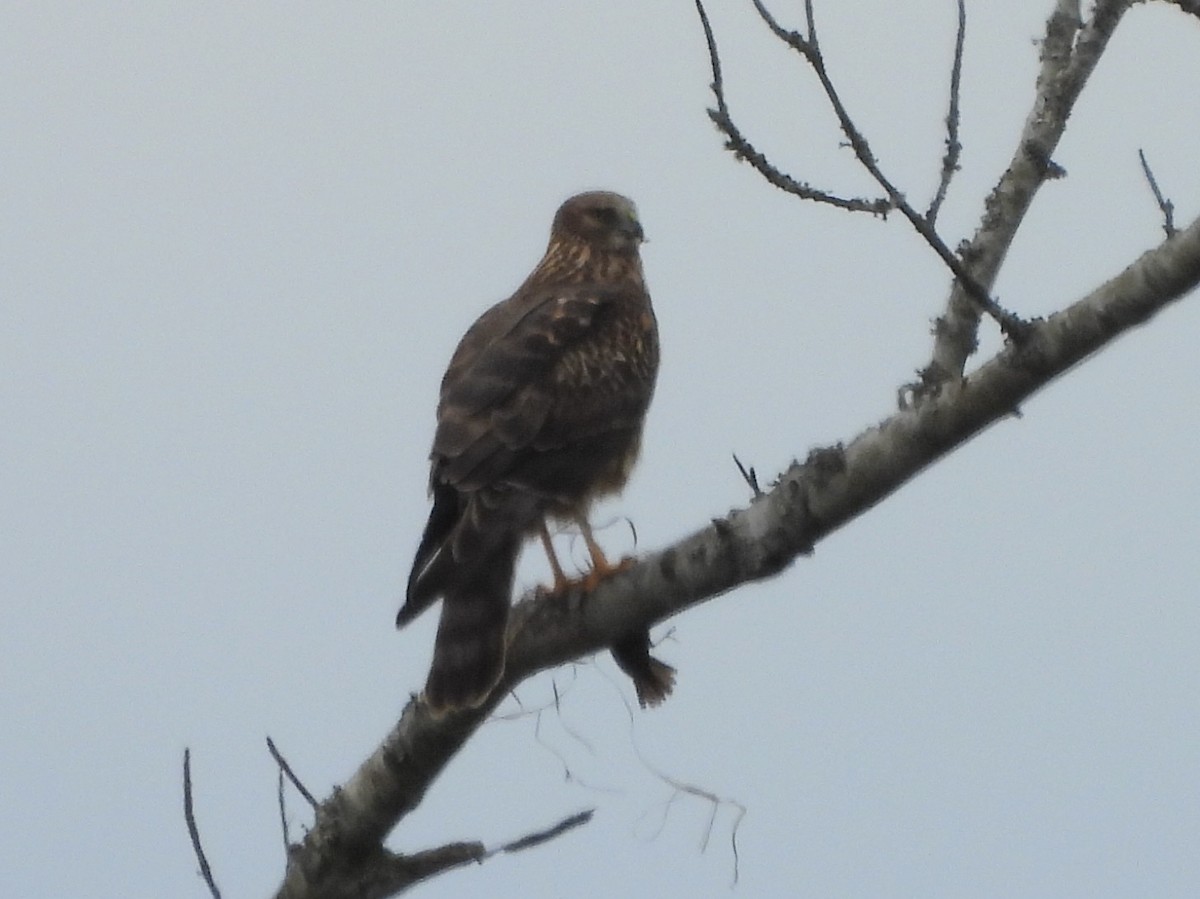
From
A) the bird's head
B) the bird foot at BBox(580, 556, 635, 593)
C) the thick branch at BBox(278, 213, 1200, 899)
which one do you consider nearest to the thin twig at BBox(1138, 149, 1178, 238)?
the thick branch at BBox(278, 213, 1200, 899)

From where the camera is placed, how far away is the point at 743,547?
307 centimetres

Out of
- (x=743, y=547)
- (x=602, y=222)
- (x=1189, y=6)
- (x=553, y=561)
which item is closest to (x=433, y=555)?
(x=553, y=561)

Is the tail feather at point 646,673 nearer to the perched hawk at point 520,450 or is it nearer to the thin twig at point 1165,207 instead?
the perched hawk at point 520,450

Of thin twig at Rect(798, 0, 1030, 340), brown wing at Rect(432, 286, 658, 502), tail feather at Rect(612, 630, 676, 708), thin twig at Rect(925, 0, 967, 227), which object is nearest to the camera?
thin twig at Rect(798, 0, 1030, 340)

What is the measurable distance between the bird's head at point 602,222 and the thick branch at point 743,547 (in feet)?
6.47

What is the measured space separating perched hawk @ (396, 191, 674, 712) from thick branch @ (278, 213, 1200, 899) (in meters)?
0.11

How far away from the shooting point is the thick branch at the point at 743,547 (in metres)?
2.67

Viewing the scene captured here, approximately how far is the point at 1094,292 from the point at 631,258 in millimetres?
3049

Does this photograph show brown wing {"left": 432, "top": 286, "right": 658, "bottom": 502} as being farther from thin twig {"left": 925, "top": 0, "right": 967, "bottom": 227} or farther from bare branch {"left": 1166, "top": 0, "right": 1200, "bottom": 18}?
bare branch {"left": 1166, "top": 0, "right": 1200, "bottom": 18}

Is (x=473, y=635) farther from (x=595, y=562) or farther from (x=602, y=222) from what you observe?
(x=602, y=222)

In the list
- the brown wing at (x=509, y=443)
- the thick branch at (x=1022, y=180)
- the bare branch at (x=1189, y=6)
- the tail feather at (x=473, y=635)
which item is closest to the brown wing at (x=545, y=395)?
the brown wing at (x=509, y=443)

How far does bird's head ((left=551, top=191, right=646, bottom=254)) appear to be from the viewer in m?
5.69

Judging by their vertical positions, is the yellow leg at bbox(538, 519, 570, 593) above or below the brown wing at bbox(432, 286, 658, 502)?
below

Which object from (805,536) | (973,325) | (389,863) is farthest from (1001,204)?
(389,863)
